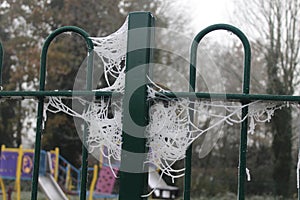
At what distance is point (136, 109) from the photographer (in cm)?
136

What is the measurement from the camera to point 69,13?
1195 cm

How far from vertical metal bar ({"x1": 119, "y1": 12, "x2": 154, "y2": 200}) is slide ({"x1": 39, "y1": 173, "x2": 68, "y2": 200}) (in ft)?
21.0

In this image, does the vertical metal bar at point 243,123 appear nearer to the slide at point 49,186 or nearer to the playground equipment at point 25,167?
the slide at point 49,186

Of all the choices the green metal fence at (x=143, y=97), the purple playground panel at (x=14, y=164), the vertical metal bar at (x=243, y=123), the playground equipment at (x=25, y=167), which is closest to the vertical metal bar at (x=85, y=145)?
the green metal fence at (x=143, y=97)

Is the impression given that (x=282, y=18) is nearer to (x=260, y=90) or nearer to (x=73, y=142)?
(x=260, y=90)

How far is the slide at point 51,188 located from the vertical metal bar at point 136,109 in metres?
6.39

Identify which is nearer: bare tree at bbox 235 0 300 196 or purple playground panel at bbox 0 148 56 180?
purple playground panel at bbox 0 148 56 180

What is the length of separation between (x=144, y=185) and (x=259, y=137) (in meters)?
10.2

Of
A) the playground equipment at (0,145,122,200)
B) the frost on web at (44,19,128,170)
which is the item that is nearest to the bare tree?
the playground equipment at (0,145,122,200)

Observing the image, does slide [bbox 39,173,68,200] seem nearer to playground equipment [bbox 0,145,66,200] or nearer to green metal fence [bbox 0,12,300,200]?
playground equipment [bbox 0,145,66,200]

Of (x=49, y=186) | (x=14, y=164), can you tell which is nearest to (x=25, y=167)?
(x=14, y=164)

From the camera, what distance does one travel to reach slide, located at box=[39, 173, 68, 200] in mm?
7595

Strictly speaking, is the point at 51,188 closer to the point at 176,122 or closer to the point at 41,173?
the point at 41,173

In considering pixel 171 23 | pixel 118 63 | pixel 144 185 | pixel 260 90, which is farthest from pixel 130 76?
pixel 171 23
